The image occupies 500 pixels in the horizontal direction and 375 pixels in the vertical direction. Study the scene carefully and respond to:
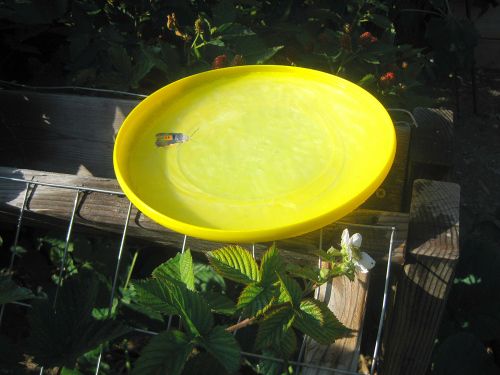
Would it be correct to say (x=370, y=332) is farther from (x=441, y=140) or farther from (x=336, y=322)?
(x=336, y=322)

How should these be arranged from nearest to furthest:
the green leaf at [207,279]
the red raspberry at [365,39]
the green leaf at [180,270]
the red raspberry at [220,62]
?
1. the green leaf at [180,270]
2. the red raspberry at [220,62]
3. the green leaf at [207,279]
4. the red raspberry at [365,39]

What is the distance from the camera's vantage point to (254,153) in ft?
4.09

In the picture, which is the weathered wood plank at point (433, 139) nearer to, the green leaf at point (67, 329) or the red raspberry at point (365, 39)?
the red raspberry at point (365, 39)

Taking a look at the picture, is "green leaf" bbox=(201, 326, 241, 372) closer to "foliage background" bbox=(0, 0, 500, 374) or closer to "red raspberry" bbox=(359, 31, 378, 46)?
"foliage background" bbox=(0, 0, 500, 374)

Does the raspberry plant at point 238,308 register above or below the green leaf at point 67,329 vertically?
above

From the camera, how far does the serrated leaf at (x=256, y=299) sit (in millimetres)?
1030

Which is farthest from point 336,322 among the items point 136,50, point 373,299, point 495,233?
point 495,233

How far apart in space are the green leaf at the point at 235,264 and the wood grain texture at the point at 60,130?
0.79 m

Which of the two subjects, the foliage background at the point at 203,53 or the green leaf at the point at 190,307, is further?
the foliage background at the point at 203,53

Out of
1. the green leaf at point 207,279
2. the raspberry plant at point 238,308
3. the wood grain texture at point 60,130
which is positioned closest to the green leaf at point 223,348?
the raspberry plant at point 238,308

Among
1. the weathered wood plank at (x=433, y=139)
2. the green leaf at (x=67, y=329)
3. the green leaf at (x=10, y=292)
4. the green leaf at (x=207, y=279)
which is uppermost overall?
the weathered wood plank at (x=433, y=139)

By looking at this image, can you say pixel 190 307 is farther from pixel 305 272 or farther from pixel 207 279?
pixel 207 279

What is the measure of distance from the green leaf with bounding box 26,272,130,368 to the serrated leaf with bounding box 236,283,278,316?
246 millimetres

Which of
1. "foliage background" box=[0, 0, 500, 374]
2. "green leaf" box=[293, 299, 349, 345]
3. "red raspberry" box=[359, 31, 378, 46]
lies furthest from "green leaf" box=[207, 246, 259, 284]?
"red raspberry" box=[359, 31, 378, 46]
